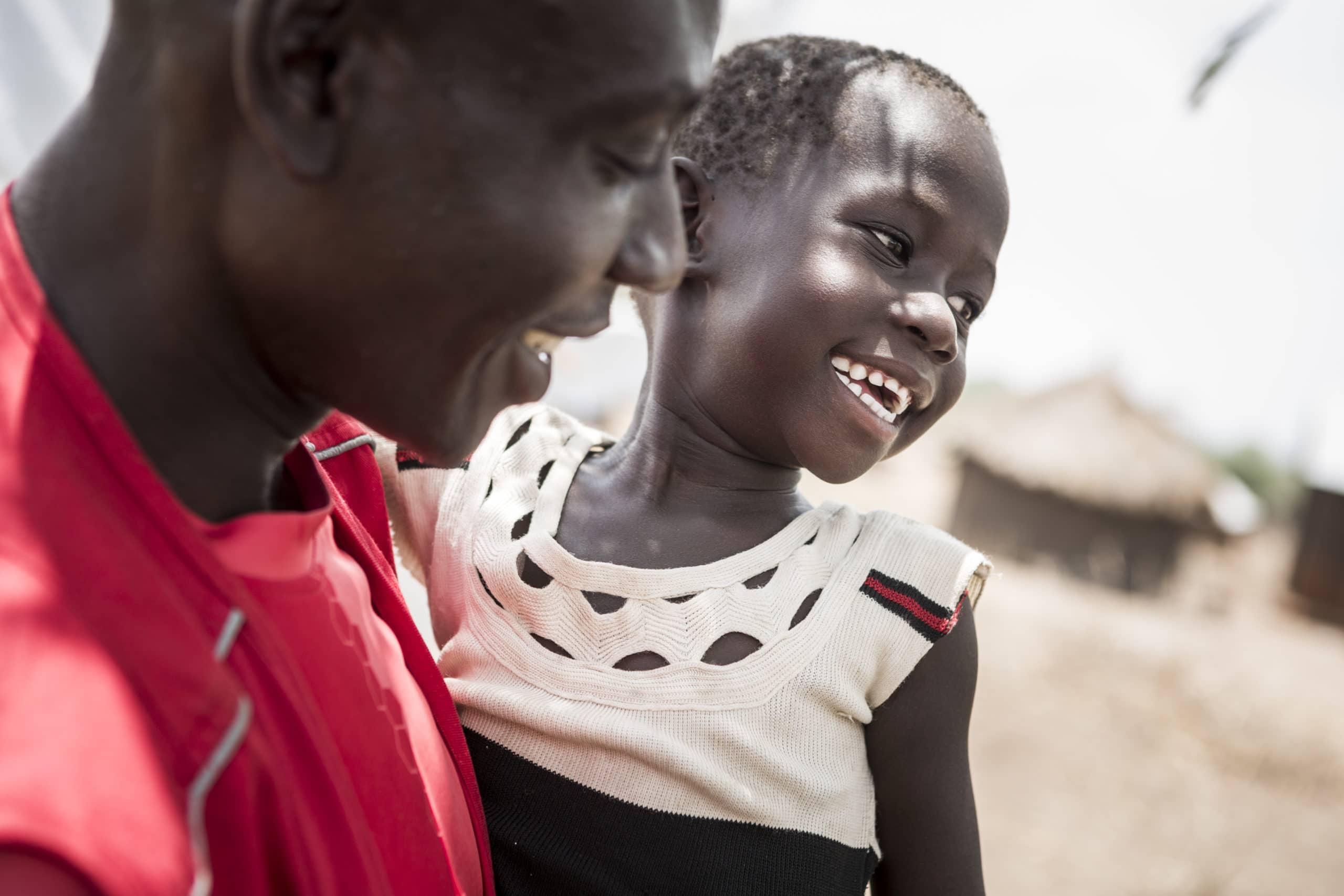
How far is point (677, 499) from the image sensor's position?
1776mm

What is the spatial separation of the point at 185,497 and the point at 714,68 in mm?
1453

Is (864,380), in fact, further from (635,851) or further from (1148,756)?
(1148,756)

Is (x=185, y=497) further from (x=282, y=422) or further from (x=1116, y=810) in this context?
(x=1116, y=810)

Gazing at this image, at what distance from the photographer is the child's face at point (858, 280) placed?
5.31 ft

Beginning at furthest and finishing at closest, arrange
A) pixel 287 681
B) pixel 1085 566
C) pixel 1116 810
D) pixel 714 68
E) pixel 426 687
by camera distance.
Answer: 1. pixel 1085 566
2. pixel 1116 810
3. pixel 714 68
4. pixel 426 687
5. pixel 287 681

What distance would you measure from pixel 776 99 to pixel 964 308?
19.5 inches

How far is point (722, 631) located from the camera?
1.56 m

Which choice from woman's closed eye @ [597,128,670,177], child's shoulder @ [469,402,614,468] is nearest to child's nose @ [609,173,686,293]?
woman's closed eye @ [597,128,670,177]

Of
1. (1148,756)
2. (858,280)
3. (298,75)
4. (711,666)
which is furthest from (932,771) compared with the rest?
(1148,756)

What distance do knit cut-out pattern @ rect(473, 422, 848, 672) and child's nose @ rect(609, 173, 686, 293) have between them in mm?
718

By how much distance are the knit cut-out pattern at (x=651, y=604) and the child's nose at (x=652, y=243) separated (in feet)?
2.36

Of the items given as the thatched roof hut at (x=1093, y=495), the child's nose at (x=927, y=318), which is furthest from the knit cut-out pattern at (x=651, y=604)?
the thatched roof hut at (x=1093, y=495)

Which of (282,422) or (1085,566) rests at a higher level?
(282,422)

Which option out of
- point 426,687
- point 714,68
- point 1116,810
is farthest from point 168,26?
point 1116,810
